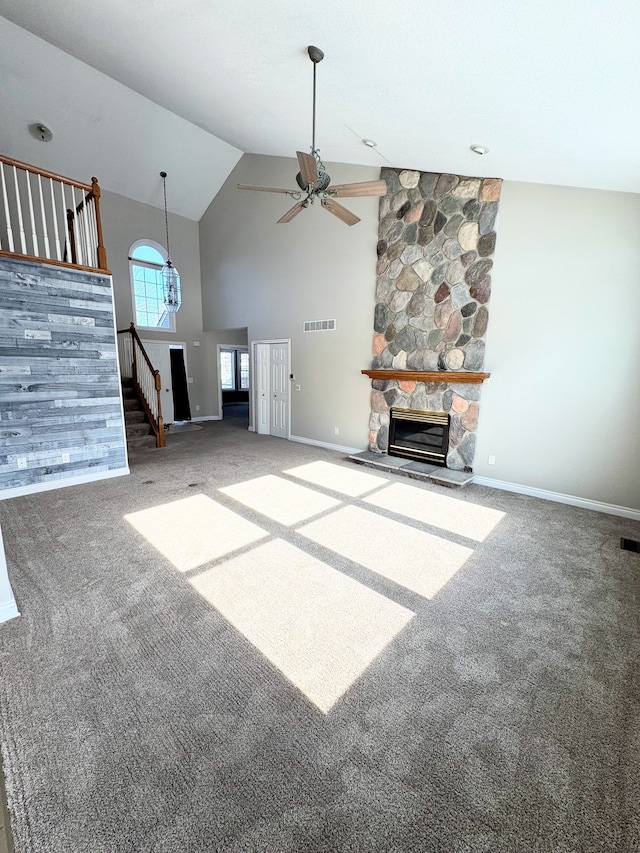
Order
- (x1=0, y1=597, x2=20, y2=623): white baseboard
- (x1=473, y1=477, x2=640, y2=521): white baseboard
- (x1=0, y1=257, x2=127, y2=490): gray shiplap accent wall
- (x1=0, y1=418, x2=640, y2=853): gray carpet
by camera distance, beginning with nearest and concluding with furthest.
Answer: (x1=0, y1=418, x2=640, y2=853): gray carpet → (x1=0, y1=597, x2=20, y2=623): white baseboard → (x1=473, y1=477, x2=640, y2=521): white baseboard → (x1=0, y1=257, x2=127, y2=490): gray shiplap accent wall

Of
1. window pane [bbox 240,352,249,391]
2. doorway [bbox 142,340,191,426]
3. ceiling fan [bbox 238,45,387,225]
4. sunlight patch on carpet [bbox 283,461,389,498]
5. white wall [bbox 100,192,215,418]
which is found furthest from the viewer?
window pane [bbox 240,352,249,391]

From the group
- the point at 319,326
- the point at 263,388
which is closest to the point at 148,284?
the point at 263,388

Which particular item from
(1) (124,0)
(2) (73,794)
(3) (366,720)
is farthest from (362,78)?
(2) (73,794)

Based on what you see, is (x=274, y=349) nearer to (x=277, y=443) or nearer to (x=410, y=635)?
(x=277, y=443)

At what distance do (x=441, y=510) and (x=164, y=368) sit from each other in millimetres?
7365

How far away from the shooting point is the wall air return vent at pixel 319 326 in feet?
20.7

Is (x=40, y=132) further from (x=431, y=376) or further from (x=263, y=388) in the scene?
(x=431, y=376)

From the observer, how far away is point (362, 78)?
2.94 meters

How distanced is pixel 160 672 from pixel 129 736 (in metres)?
0.33

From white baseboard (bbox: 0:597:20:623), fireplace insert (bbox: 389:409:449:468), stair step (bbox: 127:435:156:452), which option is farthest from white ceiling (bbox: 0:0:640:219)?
stair step (bbox: 127:435:156:452)

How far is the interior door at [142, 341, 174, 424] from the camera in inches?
332

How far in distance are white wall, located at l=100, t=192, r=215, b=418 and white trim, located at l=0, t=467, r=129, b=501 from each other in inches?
172

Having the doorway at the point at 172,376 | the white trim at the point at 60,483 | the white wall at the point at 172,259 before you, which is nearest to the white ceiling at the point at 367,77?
the white wall at the point at 172,259

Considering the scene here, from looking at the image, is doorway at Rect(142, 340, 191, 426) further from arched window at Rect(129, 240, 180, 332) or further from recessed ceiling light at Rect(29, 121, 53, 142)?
recessed ceiling light at Rect(29, 121, 53, 142)
